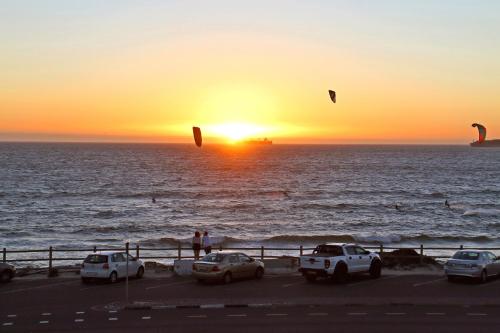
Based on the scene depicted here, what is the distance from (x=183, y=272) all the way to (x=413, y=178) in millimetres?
126074

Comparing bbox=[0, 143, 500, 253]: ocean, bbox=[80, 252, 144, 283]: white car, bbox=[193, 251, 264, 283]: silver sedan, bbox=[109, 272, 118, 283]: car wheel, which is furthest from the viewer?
bbox=[0, 143, 500, 253]: ocean

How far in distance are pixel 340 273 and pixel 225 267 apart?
178 inches

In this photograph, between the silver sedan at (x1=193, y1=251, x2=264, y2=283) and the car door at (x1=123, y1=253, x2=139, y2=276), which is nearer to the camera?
the silver sedan at (x1=193, y1=251, x2=264, y2=283)

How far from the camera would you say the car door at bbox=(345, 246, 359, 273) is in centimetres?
2611

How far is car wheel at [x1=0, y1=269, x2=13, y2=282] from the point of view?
83.1ft

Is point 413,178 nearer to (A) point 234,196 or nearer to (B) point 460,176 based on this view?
(B) point 460,176

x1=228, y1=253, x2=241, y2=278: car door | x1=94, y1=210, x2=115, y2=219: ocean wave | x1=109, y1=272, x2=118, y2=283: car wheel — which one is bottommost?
x1=94, y1=210, x2=115, y2=219: ocean wave

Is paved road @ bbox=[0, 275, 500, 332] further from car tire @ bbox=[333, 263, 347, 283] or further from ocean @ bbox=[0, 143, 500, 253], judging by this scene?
ocean @ bbox=[0, 143, 500, 253]

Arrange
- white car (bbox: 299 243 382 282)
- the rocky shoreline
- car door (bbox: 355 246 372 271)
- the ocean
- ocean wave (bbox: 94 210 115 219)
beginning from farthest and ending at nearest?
ocean wave (bbox: 94 210 115 219) → the ocean → the rocky shoreline → car door (bbox: 355 246 372 271) → white car (bbox: 299 243 382 282)

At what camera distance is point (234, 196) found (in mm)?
103750

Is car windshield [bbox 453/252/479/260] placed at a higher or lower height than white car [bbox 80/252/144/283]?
higher

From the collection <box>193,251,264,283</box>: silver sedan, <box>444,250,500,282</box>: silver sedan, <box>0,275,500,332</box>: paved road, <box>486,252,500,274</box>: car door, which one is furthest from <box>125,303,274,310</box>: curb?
<box>486,252,500,274</box>: car door

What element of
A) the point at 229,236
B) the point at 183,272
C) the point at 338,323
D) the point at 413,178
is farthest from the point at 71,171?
the point at 338,323

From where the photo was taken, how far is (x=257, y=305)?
20.3 metres
